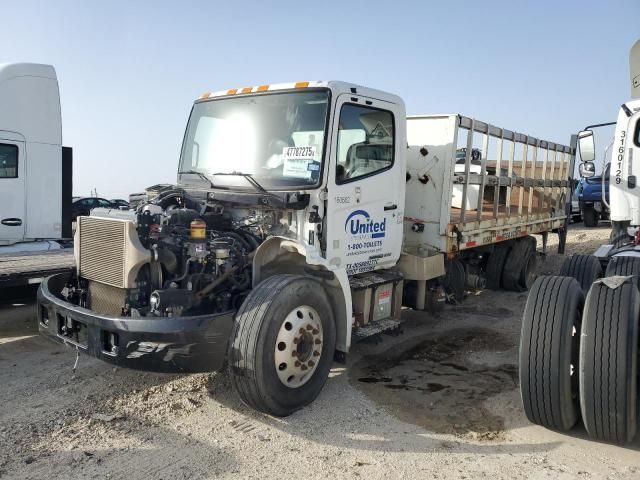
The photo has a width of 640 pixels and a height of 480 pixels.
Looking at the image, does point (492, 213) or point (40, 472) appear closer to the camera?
point (40, 472)

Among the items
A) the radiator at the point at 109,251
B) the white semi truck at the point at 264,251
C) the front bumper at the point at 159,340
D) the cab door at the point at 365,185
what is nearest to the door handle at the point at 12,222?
the white semi truck at the point at 264,251

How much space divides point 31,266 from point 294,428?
13.4ft

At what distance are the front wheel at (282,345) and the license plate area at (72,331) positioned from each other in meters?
1.16

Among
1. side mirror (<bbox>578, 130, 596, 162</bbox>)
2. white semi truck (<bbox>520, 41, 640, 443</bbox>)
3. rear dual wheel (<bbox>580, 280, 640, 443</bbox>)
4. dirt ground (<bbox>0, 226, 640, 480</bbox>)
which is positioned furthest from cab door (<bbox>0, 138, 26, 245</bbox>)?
rear dual wheel (<bbox>580, 280, 640, 443</bbox>)

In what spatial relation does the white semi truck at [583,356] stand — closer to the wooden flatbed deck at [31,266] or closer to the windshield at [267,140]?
the windshield at [267,140]

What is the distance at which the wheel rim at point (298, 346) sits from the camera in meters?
4.32

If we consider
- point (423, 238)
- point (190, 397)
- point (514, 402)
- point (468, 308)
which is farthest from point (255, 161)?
point (468, 308)

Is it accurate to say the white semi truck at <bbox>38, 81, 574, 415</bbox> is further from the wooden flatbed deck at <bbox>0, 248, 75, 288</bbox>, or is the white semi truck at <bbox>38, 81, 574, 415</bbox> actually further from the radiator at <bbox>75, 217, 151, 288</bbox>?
the wooden flatbed deck at <bbox>0, 248, 75, 288</bbox>

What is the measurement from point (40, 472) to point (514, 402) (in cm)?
367

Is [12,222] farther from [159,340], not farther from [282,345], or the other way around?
[282,345]

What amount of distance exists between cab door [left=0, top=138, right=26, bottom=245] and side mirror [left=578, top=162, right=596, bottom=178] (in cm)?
745

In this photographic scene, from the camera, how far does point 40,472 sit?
11.6 feet

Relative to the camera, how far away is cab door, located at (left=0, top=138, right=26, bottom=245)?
8.05 m

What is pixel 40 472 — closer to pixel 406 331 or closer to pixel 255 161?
pixel 255 161
